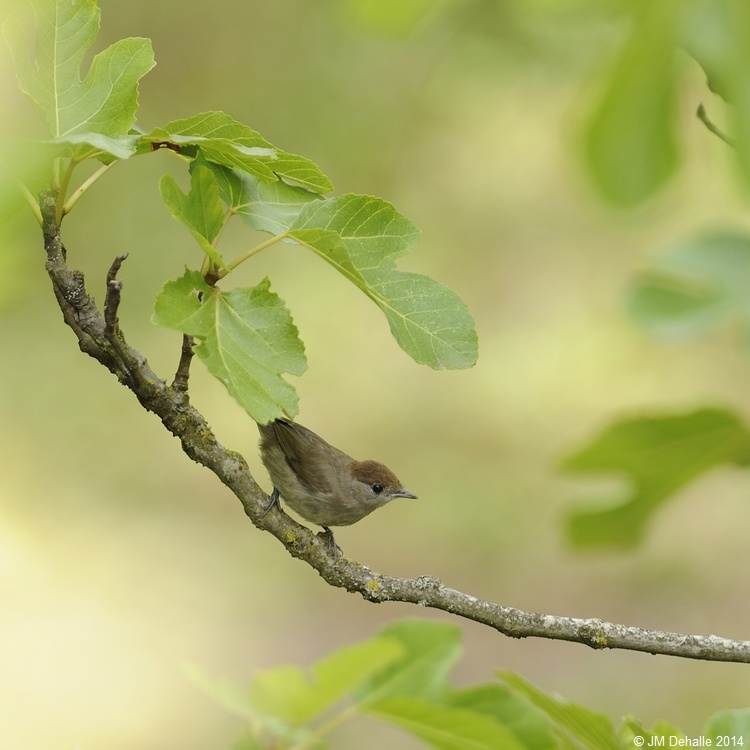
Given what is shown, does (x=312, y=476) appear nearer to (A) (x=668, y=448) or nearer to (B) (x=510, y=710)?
(B) (x=510, y=710)

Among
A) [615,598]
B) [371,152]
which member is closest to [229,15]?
[371,152]

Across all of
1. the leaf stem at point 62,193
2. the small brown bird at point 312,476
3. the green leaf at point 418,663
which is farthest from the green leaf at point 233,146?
the small brown bird at point 312,476

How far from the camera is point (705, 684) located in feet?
28.0

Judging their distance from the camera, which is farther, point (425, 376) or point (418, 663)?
point (425, 376)

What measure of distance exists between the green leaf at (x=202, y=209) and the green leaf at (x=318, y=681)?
2.75 feet

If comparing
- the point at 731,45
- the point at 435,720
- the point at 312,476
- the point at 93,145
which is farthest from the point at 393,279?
the point at 312,476

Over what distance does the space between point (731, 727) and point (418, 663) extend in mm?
610

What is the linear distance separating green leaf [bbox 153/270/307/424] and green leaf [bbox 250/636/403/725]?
629 mm

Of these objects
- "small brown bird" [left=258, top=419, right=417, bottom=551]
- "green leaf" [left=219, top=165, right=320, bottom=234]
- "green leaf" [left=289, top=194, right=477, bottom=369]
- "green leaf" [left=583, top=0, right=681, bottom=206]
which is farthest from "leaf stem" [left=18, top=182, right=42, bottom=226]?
"small brown bird" [left=258, top=419, right=417, bottom=551]

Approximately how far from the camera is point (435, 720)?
0.91 metres

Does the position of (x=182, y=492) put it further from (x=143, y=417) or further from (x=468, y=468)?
(x=468, y=468)

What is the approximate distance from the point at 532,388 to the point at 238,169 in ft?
34.6

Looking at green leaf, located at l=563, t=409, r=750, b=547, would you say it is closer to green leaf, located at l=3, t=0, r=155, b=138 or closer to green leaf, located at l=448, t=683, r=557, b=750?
green leaf, located at l=448, t=683, r=557, b=750

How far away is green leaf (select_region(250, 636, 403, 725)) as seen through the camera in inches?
31.5
